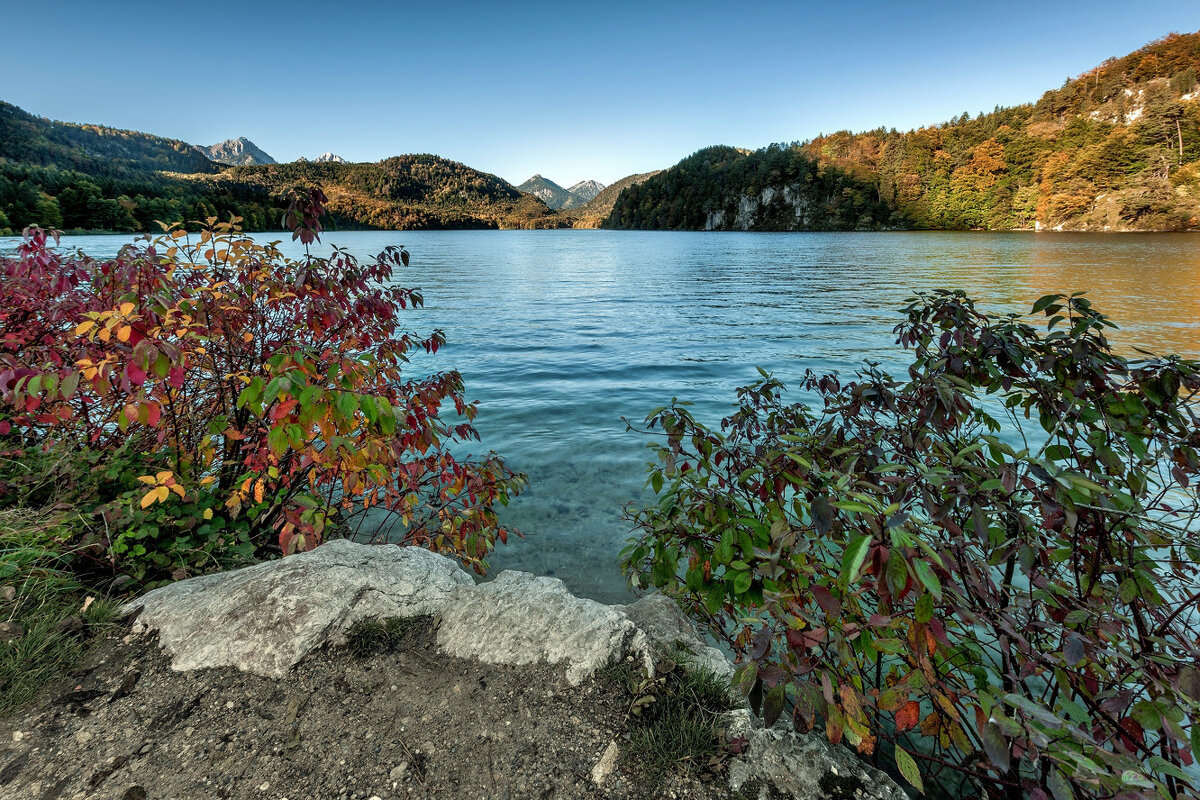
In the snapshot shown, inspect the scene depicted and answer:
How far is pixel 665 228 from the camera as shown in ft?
607

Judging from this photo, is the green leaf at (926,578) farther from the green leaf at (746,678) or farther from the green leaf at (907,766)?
the green leaf at (907,766)

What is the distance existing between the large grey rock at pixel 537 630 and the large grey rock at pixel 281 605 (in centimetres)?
30

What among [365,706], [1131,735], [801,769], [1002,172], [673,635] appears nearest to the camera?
[1131,735]

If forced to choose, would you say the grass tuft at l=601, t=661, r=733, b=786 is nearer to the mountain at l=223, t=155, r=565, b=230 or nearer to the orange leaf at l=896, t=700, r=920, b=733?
the orange leaf at l=896, t=700, r=920, b=733

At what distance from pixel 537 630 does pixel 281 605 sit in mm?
1559

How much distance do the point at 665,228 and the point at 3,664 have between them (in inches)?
7755

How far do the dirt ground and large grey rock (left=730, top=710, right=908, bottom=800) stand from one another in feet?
0.57

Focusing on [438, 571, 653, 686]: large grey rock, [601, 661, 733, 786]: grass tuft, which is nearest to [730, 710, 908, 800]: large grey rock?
[601, 661, 733, 786]: grass tuft

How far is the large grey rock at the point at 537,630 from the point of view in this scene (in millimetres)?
2695

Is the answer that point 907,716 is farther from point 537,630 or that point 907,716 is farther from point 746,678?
point 537,630

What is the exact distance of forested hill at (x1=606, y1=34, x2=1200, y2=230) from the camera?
77.8 m

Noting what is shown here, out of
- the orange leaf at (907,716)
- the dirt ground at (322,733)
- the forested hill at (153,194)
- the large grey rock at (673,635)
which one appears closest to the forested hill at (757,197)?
the forested hill at (153,194)

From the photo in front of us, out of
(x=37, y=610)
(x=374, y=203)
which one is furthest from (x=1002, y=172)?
(x=374, y=203)

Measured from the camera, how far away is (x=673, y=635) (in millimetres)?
3000
